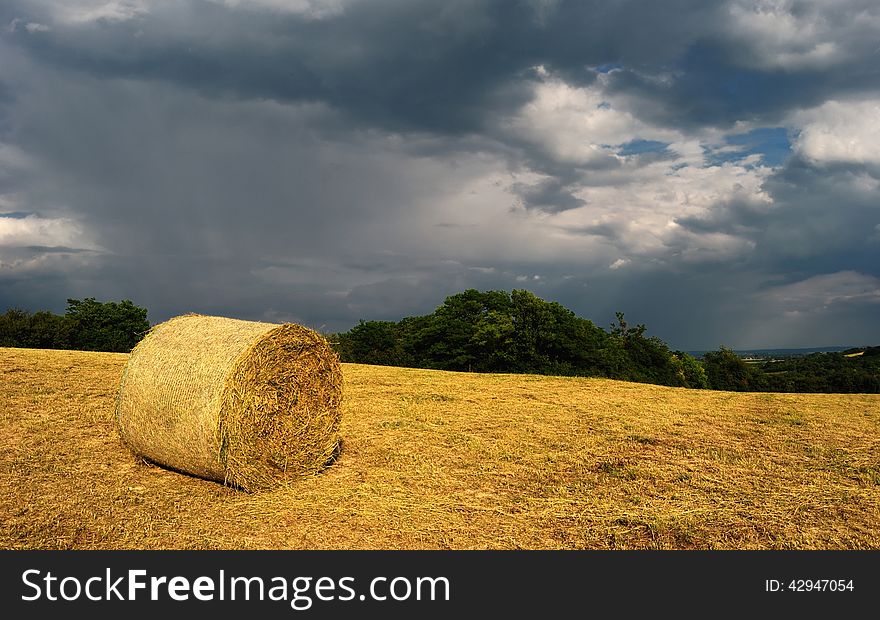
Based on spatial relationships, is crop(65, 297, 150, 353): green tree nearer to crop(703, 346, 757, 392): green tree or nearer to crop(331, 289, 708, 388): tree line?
crop(331, 289, 708, 388): tree line

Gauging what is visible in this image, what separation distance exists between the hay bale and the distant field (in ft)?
1.34

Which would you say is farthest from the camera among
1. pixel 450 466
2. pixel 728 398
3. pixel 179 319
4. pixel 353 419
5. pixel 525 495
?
pixel 728 398

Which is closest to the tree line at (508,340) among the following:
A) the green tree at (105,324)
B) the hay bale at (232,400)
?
the green tree at (105,324)

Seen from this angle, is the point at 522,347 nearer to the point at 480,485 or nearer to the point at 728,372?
the point at 480,485

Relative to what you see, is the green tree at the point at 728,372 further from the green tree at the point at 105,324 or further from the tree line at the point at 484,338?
the green tree at the point at 105,324

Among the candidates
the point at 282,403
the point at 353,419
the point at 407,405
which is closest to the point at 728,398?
the point at 407,405

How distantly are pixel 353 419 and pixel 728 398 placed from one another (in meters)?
11.5

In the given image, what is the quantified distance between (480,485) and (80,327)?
4952 cm

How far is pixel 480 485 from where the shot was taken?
26.1 ft

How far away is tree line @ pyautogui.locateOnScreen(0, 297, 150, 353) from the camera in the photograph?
45594 mm

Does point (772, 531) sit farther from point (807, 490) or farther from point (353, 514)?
point (353, 514)

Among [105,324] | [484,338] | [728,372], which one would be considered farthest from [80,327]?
[728,372]

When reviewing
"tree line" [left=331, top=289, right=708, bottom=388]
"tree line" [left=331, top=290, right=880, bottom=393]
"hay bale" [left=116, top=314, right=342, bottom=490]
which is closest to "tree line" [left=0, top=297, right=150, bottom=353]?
"tree line" [left=331, top=290, right=880, bottom=393]
